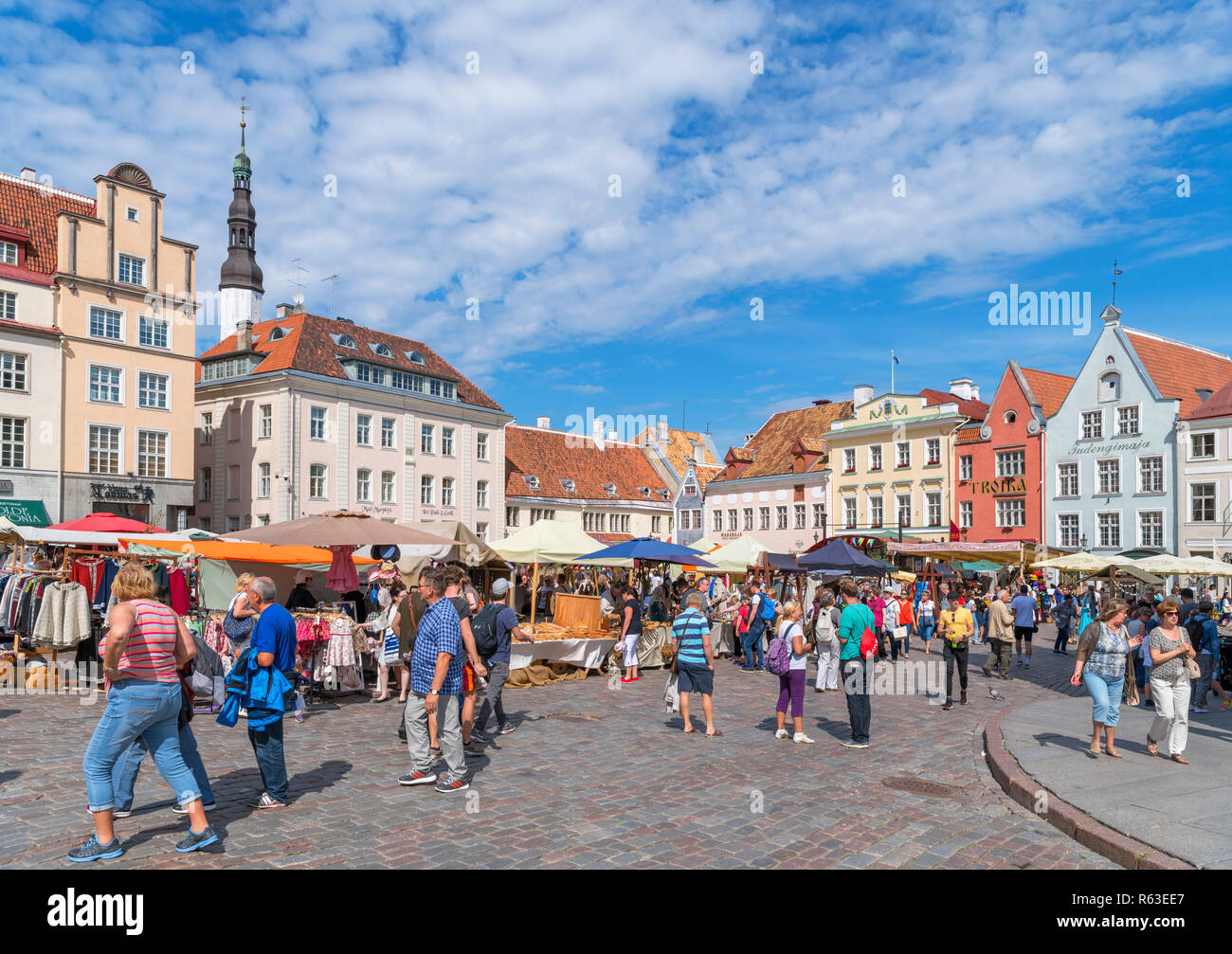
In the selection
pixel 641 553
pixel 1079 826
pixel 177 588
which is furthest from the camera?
pixel 641 553

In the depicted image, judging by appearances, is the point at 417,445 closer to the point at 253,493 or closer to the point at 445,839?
the point at 253,493

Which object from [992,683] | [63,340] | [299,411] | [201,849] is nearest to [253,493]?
[299,411]

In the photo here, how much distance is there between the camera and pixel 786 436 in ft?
202

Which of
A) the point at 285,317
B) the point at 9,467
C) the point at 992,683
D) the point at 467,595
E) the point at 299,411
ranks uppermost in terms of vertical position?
the point at 285,317

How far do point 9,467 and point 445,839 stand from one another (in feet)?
108

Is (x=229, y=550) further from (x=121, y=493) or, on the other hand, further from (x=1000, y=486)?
(x=1000, y=486)

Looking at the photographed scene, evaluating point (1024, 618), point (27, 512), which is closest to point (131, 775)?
point (1024, 618)

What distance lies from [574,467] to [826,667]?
48.6 m

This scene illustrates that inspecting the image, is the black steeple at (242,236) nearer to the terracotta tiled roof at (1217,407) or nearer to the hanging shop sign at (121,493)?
the hanging shop sign at (121,493)

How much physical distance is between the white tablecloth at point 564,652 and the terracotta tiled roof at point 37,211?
2958cm

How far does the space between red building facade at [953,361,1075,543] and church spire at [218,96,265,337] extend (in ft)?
157

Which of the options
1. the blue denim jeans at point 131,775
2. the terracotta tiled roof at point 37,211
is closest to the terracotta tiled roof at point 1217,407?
the blue denim jeans at point 131,775

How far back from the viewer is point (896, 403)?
53.0 metres
